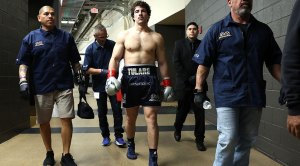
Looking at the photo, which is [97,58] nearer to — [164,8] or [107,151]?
[107,151]

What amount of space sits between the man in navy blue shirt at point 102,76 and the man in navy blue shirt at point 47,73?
86cm

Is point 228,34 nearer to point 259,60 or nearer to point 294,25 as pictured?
point 259,60

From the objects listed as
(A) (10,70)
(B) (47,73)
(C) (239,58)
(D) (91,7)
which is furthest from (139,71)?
(D) (91,7)

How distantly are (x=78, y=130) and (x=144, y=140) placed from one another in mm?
1327

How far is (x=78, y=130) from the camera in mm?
5258

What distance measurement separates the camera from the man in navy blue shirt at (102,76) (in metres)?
4.15

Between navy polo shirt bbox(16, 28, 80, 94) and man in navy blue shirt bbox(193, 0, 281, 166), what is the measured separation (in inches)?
57.8

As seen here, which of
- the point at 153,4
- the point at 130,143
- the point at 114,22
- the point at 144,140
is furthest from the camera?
the point at 114,22

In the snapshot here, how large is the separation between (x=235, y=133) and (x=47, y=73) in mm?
1886

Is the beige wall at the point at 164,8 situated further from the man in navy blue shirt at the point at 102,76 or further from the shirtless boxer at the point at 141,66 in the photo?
the shirtless boxer at the point at 141,66

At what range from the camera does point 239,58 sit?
2.42m

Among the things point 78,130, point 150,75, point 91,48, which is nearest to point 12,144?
point 78,130

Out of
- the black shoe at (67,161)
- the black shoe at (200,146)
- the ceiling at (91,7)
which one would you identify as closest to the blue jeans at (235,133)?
the black shoe at (200,146)

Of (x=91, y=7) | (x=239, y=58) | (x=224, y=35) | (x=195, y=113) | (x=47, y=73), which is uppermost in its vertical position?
(x=91, y=7)
